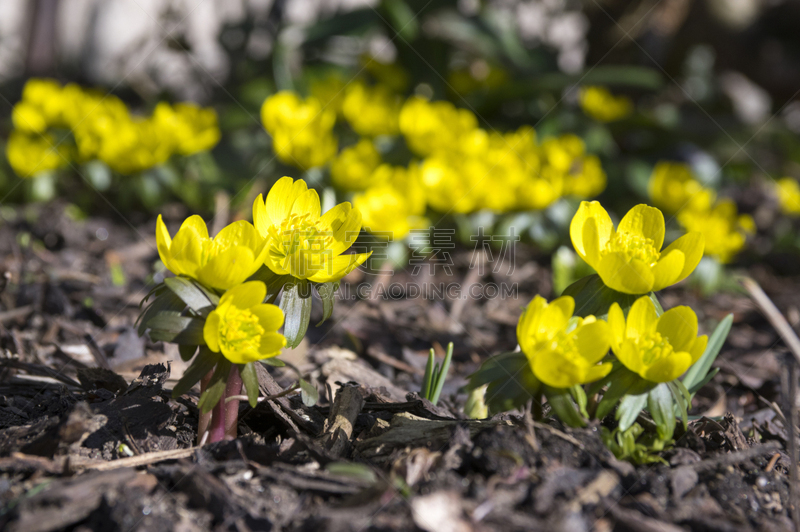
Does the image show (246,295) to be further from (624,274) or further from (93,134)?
(93,134)

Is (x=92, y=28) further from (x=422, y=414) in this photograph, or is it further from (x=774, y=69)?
(x=774, y=69)

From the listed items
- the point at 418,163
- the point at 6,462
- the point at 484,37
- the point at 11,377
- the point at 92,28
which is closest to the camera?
the point at 6,462

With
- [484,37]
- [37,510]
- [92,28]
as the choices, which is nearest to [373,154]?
[484,37]

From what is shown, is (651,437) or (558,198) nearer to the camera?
(651,437)

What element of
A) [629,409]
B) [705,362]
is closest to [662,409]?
[629,409]

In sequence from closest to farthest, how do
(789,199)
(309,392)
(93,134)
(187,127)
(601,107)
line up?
1. (309,392)
2. (93,134)
3. (187,127)
4. (789,199)
5. (601,107)

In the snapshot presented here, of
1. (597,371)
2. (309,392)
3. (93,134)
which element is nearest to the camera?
(597,371)

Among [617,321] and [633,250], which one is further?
[633,250]
